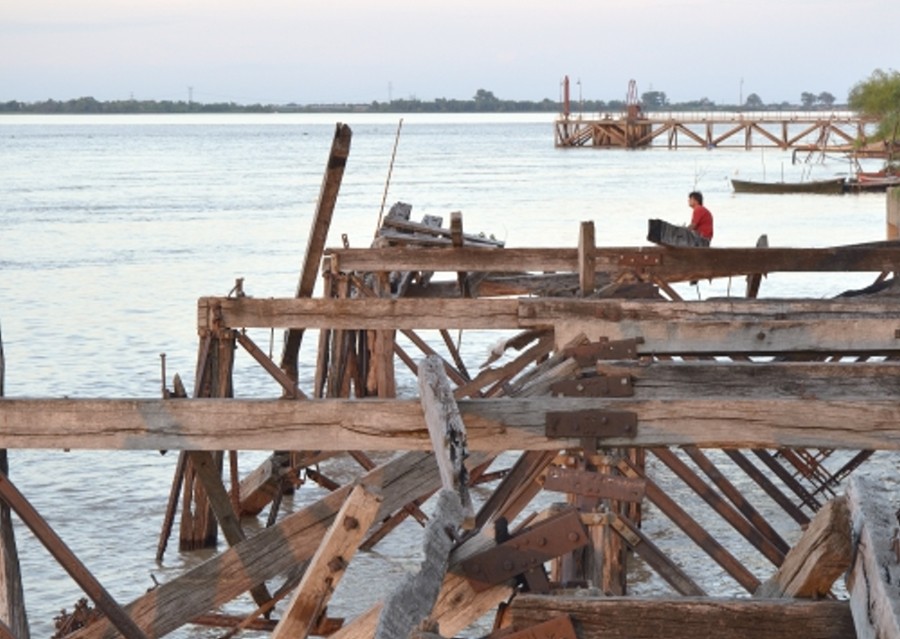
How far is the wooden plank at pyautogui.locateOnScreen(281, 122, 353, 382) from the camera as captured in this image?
39.3ft

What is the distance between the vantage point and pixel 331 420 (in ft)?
19.3

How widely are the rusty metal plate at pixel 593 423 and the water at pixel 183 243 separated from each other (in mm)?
4313

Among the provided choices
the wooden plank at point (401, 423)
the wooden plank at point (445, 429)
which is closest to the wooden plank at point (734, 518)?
the wooden plank at point (401, 423)

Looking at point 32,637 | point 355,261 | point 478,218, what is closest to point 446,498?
point 32,637

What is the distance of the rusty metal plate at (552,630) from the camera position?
3785 mm

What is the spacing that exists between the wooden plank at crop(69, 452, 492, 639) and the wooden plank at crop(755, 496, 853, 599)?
7.56 ft

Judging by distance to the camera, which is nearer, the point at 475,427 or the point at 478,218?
the point at 475,427

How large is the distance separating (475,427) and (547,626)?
2.00 m

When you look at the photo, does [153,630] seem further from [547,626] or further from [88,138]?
[88,138]

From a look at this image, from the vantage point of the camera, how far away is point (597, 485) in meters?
5.70

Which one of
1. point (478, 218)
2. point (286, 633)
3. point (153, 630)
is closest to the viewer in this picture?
point (286, 633)

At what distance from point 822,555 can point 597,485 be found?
1.97m

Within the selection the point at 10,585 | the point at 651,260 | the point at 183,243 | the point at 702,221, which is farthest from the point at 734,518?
the point at 183,243

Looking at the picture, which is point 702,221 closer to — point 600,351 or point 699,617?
point 600,351
